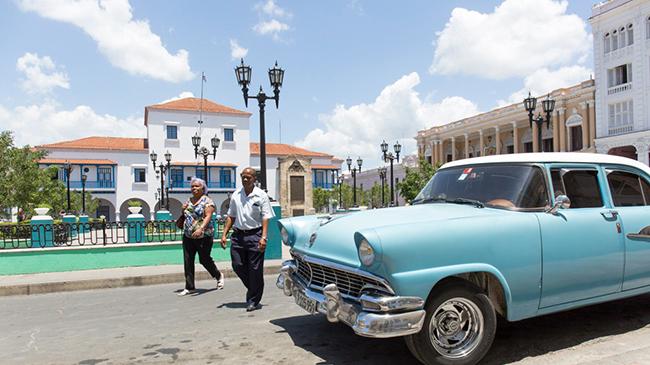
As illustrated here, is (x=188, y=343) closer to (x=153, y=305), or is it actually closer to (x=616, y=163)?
(x=153, y=305)

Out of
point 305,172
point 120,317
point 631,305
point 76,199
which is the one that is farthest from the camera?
point 305,172

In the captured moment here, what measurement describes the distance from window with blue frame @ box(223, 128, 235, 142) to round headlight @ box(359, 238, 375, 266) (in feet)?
168

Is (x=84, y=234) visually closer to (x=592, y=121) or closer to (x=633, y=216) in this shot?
(x=633, y=216)

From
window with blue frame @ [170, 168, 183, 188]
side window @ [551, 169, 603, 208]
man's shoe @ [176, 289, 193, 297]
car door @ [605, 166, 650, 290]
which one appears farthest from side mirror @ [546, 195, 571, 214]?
→ window with blue frame @ [170, 168, 183, 188]

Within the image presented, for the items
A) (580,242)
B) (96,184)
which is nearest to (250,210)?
(580,242)

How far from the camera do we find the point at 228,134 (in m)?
53.5

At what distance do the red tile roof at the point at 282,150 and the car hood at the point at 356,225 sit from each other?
5162 centimetres

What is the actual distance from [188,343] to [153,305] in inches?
87.3

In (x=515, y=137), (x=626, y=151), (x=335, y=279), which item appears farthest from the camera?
(x=515, y=137)

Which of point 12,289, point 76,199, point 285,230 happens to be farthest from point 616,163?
point 76,199

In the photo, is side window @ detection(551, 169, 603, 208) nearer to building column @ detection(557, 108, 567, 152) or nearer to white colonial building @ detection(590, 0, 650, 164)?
white colonial building @ detection(590, 0, 650, 164)

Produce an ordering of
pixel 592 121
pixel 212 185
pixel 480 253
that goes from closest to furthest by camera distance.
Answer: pixel 480 253 < pixel 592 121 < pixel 212 185

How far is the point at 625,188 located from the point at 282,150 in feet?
181

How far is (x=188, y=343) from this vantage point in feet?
15.0
